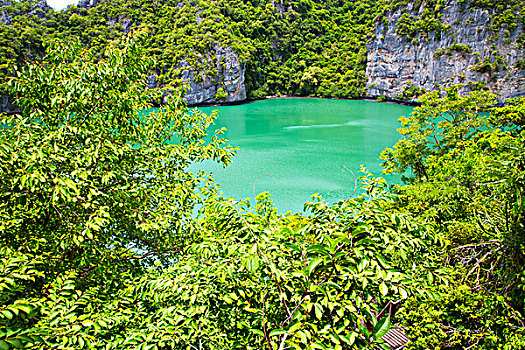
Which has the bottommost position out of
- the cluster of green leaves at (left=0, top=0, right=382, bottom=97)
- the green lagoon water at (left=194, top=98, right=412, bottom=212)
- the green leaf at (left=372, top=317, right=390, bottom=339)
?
the green lagoon water at (left=194, top=98, right=412, bottom=212)

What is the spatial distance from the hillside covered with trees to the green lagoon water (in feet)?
9.74

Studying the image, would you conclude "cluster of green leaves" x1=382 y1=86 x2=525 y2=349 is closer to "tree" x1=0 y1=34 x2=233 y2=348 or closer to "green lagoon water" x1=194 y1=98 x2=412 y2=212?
"tree" x1=0 y1=34 x2=233 y2=348

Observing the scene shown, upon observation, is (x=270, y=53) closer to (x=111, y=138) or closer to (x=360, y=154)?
(x=360, y=154)

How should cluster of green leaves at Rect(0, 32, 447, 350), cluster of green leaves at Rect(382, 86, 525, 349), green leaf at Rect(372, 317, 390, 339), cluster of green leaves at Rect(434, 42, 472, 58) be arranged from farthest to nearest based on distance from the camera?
cluster of green leaves at Rect(434, 42, 472, 58), cluster of green leaves at Rect(382, 86, 525, 349), cluster of green leaves at Rect(0, 32, 447, 350), green leaf at Rect(372, 317, 390, 339)

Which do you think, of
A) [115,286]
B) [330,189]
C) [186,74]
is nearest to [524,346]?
[115,286]

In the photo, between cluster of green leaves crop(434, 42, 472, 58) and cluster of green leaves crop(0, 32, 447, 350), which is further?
cluster of green leaves crop(434, 42, 472, 58)

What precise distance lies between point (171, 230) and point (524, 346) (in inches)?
173

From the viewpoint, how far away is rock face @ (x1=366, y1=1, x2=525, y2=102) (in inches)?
1497

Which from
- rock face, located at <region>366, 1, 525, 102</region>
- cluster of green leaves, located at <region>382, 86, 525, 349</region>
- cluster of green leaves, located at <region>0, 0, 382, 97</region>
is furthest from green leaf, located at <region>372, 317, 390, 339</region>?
rock face, located at <region>366, 1, 525, 102</region>

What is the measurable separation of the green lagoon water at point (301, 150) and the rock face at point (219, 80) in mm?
8213

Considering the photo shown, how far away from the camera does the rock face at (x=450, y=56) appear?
38.0 meters

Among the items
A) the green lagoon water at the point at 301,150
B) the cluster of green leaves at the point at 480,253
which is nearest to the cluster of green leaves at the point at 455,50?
the green lagoon water at the point at 301,150

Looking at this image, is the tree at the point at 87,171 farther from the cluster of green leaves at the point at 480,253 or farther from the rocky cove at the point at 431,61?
the rocky cove at the point at 431,61

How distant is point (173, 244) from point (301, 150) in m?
19.3
